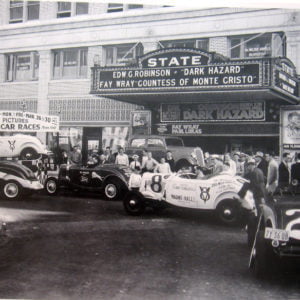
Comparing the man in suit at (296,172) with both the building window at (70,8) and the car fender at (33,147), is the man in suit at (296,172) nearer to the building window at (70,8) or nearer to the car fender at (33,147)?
the car fender at (33,147)

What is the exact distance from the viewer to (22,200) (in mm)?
4660

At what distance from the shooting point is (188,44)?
6566 millimetres

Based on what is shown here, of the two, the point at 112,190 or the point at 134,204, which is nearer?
the point at 134,204

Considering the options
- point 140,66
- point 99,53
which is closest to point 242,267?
point 99,53

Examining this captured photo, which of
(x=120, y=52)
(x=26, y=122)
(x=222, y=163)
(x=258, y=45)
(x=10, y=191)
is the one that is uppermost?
(x=258, y=45)

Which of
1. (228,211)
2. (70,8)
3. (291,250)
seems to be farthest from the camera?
(228,211)

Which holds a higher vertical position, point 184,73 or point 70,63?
point 184,73

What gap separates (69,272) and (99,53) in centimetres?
291

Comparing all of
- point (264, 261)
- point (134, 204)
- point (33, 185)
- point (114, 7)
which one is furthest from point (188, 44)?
point (264, 261)

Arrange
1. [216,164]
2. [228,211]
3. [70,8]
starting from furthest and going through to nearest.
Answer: [228,211], [216,164], [70,8]

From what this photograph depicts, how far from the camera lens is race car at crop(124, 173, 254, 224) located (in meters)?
4.74

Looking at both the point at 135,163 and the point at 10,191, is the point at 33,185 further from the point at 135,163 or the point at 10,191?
the point at 135,163

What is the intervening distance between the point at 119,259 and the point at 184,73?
3719mm

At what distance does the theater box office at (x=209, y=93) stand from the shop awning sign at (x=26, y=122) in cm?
94
